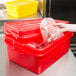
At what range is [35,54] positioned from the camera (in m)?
0.71

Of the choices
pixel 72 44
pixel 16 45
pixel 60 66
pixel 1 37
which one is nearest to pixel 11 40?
pixel 16 45

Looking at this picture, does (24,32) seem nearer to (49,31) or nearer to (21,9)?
(49,31)

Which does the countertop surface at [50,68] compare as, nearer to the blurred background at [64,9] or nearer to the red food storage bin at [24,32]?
the red food storage bin at [24,32]

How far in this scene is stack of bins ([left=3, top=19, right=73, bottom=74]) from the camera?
0.73 m

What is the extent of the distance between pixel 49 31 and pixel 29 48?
17cm

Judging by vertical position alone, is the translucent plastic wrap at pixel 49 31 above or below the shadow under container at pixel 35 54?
above

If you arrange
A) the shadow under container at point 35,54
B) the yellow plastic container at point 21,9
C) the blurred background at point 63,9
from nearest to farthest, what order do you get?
the shadow under container at point 35,54 → the blurred background at point 63,9 → the yellow plastic container at point 21,9

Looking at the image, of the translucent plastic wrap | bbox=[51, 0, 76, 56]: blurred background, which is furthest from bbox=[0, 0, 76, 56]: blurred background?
the translucent plastic wrap

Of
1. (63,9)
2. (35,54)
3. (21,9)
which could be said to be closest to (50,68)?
(35,54)

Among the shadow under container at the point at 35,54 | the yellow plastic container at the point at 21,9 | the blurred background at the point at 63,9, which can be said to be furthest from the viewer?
the yellow plastic container at the point at 21,9

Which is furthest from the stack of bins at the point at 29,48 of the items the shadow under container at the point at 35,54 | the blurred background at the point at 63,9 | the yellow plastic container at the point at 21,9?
the yellow plastic container at the point at 21,9

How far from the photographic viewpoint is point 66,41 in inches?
35.7

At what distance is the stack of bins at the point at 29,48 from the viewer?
0.73 meters

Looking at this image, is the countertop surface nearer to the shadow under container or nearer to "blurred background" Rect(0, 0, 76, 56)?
the shadow under container
